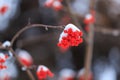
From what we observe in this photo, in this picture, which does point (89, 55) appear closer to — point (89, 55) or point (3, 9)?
point (89, 55)

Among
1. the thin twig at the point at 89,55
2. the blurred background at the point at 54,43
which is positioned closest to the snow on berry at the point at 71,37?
the thin twig at the point at 89,55

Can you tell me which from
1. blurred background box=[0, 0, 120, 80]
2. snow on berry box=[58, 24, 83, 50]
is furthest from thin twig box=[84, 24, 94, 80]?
blurred background box=[0, 0, 120, 80]

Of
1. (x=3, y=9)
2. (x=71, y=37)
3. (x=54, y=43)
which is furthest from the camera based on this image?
(x=54, y=43)

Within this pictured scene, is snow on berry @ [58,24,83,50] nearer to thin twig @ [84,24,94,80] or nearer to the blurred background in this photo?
thin twig @ [84,24,94,80]

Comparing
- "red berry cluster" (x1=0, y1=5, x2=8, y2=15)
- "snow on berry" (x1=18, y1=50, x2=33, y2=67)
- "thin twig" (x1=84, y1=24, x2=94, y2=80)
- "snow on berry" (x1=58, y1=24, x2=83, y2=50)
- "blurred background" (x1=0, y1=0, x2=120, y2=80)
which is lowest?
"snow on berry" (x1=58, y1=24, x2=83, y2=50)

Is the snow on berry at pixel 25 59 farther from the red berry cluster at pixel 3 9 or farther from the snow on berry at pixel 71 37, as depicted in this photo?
the snow on berry at pixel 71 37

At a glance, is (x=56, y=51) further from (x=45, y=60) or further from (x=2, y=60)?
(x=2, y=60)

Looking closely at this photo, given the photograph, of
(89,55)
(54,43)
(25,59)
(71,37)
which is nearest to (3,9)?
(25,59)

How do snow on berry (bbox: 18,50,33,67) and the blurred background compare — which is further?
the blurred background
